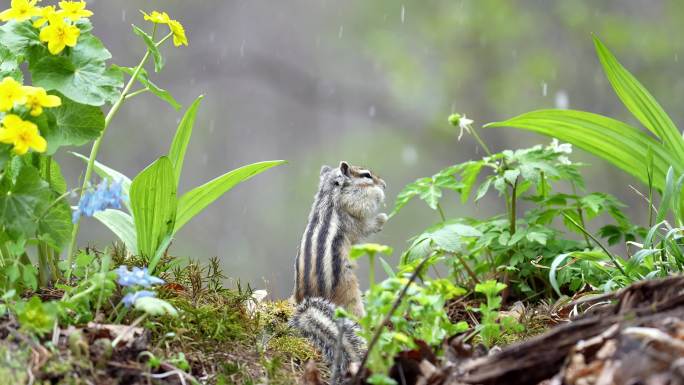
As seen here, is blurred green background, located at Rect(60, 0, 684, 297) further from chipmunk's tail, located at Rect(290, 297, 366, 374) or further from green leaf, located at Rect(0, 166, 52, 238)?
green leaf, located at Rect(0, 166, 52, 238)

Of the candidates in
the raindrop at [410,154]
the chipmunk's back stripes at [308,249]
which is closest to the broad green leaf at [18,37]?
the chipmunk's back stripes at [308,249]

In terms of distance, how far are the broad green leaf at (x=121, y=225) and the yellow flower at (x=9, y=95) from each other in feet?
3.48

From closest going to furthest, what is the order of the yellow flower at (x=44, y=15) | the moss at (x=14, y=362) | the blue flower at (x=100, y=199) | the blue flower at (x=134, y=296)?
1. the moss at (x=14, y=362)
2. the blue flower at (x=134, y=296)
3. the blue flower at (x=100, y=199)
4. the yellow flower at (x=44, y=15)

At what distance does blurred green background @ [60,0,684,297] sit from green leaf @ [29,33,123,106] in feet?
24.0

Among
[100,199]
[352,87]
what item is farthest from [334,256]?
[352,87]

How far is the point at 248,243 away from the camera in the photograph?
1190 centimetres

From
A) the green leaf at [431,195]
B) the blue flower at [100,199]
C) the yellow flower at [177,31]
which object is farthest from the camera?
the green leaf at [431,195]

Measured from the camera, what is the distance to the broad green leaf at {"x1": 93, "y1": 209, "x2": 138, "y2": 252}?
3.41 meters

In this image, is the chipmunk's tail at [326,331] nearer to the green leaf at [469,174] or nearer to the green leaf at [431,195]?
the green leaf at [431,195]

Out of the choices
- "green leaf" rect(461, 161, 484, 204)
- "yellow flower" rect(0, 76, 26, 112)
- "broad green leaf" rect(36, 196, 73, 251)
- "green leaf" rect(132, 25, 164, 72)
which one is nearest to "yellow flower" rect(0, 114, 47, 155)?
"yellow flower" rect(0, 76, 26, 112)

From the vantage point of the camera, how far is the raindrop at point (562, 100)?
34.3 ft

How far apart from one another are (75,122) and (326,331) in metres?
1.20

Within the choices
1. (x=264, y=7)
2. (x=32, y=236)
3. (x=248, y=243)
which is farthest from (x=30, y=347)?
(x=264, y=7)

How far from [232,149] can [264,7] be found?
2.39 meters
